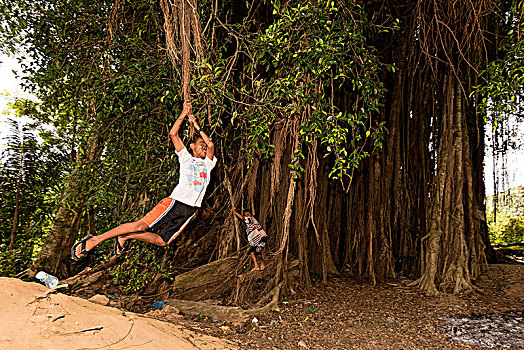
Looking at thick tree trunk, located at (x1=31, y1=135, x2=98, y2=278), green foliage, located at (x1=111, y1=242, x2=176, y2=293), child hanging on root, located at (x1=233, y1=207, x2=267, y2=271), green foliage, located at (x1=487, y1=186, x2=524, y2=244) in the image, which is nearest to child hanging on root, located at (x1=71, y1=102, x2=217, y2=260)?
child hanging on root, located at (x1=233, y1=207, x2=267, y2=271)

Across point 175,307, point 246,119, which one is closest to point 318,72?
point 246,119

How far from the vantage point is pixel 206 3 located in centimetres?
392

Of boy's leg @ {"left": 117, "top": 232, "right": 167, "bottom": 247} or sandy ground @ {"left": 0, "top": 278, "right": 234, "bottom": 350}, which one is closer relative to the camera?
sandy ground @ {"left": 0, "top": 278, "right": 234, "bottom": 350}

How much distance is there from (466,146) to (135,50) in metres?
4.18

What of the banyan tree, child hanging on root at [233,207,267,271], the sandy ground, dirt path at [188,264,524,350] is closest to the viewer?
the sandy ground

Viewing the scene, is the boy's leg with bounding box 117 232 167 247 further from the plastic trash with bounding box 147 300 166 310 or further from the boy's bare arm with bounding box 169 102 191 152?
the plastic trash with bounding box 147 300 166 310

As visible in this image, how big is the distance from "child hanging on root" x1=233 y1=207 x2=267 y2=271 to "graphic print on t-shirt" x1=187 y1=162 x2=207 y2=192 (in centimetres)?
172

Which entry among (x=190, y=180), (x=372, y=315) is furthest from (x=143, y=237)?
(x=372, y=315)

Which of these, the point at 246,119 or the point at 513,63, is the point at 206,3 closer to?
the point at 246,119

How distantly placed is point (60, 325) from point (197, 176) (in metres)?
1.31

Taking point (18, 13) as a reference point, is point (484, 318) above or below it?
below

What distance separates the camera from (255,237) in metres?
4.27

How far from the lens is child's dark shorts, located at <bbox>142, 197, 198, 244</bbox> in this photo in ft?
8.66

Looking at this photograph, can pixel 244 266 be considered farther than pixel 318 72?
Yes
